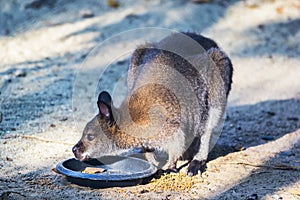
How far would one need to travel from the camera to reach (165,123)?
4.36 metres

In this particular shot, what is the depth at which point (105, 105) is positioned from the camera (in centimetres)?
423

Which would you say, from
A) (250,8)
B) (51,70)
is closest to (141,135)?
(51,70)

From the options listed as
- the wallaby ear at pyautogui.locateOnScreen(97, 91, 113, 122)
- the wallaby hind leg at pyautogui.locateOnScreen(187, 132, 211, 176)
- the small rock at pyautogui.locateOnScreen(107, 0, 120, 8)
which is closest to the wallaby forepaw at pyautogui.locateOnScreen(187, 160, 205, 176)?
the wallaby hind leg at pyautogui.locateOnScreen(187, 132, 211, 176)

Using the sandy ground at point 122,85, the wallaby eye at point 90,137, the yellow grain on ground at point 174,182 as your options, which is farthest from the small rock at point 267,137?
the wallaby eye at point 90,137

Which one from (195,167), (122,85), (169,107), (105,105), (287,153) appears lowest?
(287,153)

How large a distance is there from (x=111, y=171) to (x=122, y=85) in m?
2.24

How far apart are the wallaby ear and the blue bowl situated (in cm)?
34

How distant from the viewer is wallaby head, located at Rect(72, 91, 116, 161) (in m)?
4.30

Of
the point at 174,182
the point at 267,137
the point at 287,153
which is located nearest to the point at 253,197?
the point at 174,182

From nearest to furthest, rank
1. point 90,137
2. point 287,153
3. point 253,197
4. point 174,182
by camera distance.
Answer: point 253,197 < point 174,182 < point 90,137 < point 287,153

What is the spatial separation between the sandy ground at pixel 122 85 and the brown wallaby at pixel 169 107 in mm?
279

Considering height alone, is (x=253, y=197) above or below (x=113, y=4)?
below

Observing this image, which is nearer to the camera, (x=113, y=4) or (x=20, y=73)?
(x=20, y=73)

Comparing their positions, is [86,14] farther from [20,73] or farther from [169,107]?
[169,107]
